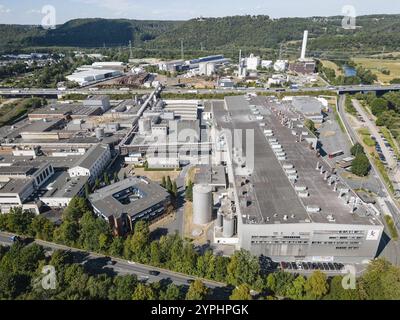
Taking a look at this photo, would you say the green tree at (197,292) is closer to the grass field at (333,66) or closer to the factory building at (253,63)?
the factory building at (253,63)

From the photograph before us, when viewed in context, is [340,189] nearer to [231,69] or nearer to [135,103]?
[135,103]

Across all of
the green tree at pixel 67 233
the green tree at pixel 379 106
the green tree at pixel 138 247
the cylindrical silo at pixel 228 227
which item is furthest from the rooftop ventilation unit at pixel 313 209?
the green tree at pixel 379 106

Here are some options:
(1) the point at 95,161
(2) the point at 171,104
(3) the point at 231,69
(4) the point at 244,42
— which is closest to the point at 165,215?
(1) the point at 95,161

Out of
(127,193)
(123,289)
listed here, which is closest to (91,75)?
(127,193)

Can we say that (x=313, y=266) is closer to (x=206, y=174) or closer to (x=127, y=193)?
(x=206, y=174)

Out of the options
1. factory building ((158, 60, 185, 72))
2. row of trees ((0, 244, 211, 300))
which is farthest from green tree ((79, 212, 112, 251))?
factory building ((158, 60, 185, 72))

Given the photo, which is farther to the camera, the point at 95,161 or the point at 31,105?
the point at 31,105

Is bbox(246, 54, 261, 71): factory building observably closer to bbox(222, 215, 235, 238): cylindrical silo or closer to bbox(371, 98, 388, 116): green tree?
bbox(371, 98, 388, 116): green tree
